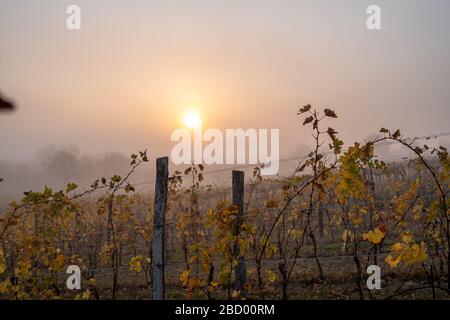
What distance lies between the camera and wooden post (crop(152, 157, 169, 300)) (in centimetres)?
482

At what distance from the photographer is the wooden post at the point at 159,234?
4824mm

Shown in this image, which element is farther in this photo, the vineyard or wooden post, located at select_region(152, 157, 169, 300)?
wooden post, located at select_region(152, 157, 169, 300)

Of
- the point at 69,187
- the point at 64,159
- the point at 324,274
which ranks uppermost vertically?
the point at 64,159

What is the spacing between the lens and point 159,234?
16.0 ft

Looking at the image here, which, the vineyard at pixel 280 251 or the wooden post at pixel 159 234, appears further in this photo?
the wooden post at pixel 159 234

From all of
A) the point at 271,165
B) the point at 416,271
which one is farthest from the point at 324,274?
the point at 271,165

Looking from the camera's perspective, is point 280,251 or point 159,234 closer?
point 159,234
